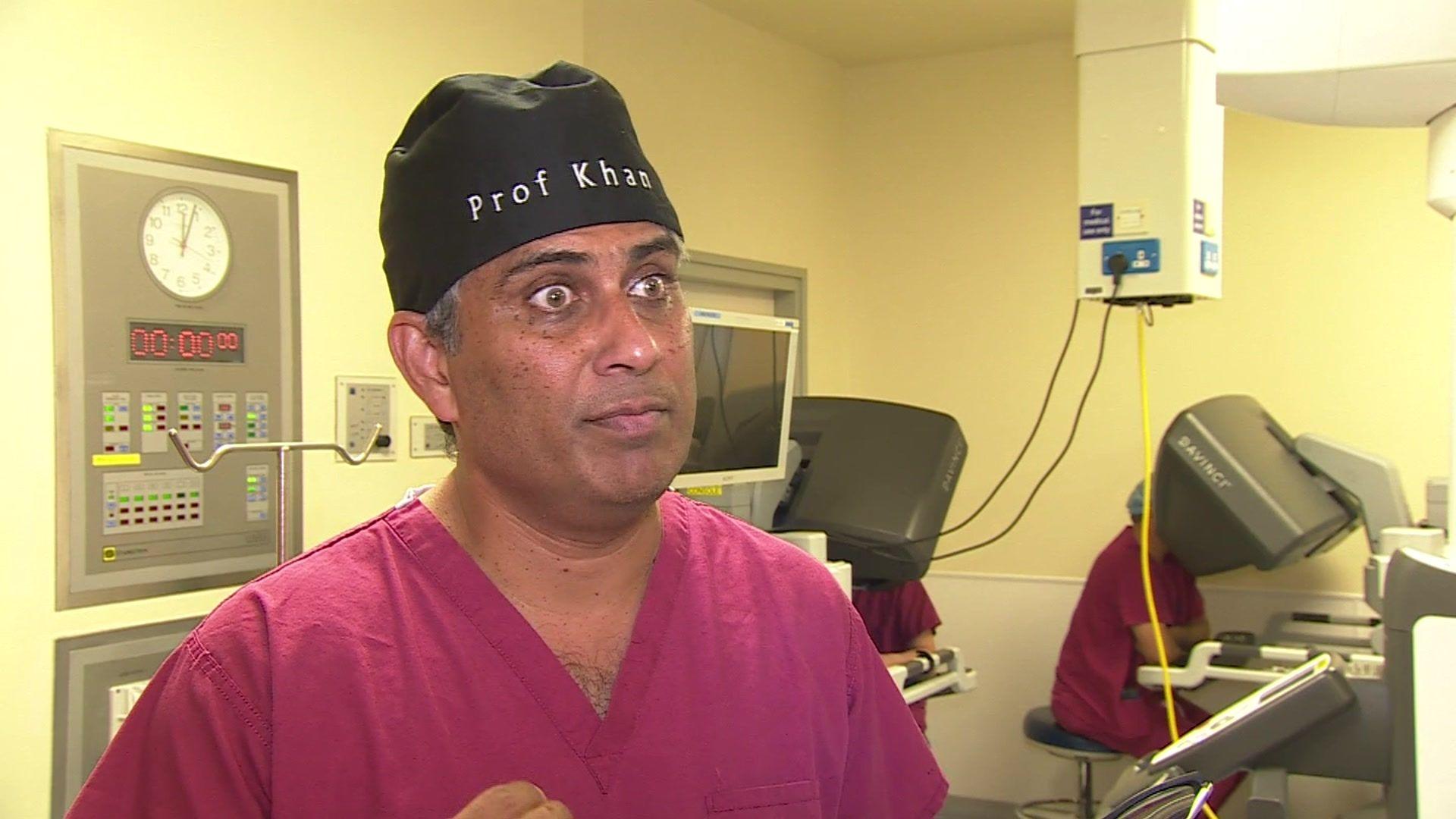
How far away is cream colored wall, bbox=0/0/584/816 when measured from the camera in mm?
2049

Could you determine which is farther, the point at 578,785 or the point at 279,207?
the point at 279,207

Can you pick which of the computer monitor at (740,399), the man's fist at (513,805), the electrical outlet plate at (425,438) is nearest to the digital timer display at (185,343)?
the electrical outlet plate at (425,438)

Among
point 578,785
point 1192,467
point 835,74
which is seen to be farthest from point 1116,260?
point 835,74

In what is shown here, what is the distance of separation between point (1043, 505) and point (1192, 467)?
4.22 ft

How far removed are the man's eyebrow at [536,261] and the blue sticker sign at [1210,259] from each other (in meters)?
1.46

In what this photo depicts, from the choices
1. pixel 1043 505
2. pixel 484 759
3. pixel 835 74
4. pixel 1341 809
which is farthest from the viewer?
pixel 835 74

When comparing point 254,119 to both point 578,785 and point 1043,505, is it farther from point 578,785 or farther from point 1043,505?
point 1043,505

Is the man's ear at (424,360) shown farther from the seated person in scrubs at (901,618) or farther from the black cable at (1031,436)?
the black cable at (1031,436)

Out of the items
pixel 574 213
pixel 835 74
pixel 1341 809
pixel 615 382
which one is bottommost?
pixel 1341 809

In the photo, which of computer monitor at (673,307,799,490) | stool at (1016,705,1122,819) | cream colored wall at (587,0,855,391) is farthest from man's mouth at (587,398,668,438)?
stool at (1016,705,1122,819)

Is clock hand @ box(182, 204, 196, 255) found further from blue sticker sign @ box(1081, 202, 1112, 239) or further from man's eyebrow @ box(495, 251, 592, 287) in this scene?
blue sticker sign @ box(1081, 202, 1112, 239)

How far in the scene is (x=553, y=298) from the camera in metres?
1.11

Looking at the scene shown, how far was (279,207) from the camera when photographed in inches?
97.0

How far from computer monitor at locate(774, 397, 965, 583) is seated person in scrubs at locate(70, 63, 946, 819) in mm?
1260
